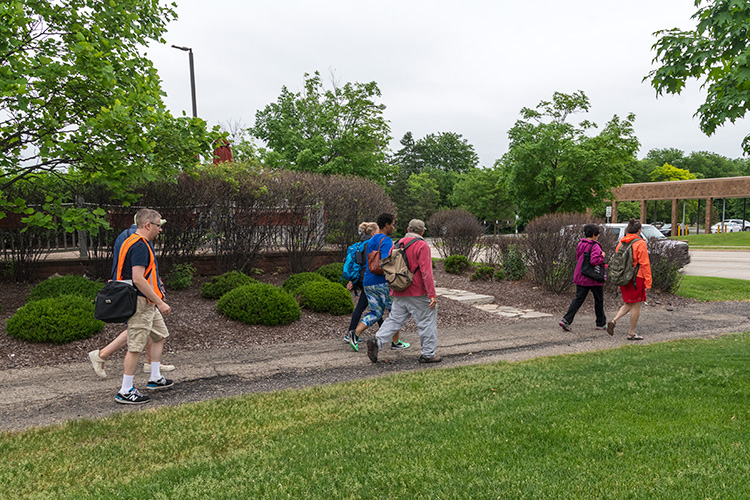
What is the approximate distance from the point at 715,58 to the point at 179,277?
338 inches

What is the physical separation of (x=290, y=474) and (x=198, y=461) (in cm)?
69

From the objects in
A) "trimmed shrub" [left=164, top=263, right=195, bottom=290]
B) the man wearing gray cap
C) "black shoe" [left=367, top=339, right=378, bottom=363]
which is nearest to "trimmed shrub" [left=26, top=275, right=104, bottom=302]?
"trimmed shrub" [left=164, top=263, right=195, bottom=290]

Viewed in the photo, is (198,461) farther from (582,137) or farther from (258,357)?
(582,137)

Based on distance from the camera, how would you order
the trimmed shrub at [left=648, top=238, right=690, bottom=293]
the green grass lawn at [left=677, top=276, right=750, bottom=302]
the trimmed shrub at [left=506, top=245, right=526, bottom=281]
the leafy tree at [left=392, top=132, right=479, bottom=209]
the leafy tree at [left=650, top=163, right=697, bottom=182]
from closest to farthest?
the trimmed shrub at [left=648, top=238, right=690, bottom=293], the green grass lawn at [left=677, top=276, right=750, bottom=302], the trimmed shrub at [left=506, top=245, right=526, bottom=281], the leafy tree at [left=650, top=163, right=697, bottom=182], the leafy tree at [left=392, top=132, right=479, bottom=209]

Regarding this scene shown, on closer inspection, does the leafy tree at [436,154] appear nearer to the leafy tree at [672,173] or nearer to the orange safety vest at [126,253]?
the leafy tree at [672,173]

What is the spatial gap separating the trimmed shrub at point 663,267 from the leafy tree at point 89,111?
1000 centimetres

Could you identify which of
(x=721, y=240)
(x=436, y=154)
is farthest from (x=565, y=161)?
(x=436, y=154)

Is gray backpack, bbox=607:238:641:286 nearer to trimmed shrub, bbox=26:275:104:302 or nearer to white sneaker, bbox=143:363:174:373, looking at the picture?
white sneaker, bbox=143:363:174:373

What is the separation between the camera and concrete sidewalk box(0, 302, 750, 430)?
4770mm

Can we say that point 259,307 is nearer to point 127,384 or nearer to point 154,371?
point 154,371

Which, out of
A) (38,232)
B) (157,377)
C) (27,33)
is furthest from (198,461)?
(38,232)

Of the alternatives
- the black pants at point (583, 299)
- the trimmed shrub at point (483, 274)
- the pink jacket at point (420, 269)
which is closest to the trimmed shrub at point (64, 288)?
the pink jacket at point (420, 269)

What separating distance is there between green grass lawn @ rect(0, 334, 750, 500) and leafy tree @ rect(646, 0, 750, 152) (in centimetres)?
262

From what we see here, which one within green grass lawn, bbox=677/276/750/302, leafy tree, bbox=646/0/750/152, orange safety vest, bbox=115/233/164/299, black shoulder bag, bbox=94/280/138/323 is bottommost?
green grass lawn, bbox=677/276/750/302
